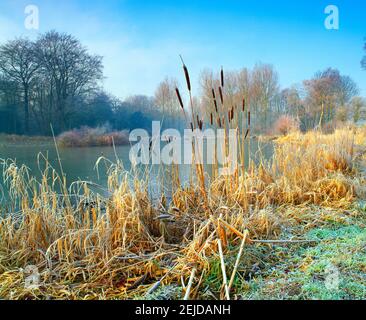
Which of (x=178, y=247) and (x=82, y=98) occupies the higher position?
(x=82, y=98)

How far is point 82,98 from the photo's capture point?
190 inches

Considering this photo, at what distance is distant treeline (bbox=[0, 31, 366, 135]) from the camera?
353 cm

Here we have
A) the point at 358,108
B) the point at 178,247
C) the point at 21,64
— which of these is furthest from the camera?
the point at 358,108

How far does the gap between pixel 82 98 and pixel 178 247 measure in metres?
4.58

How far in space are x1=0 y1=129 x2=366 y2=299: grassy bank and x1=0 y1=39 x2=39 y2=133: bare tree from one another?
2988mm

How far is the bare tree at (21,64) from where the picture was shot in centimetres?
336

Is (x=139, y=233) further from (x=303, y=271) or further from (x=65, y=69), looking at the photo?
(x=65, y=69)

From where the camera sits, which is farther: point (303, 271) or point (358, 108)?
point (358, 108)

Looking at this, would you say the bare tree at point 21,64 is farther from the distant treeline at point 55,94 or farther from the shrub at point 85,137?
the shrub at point 85,137

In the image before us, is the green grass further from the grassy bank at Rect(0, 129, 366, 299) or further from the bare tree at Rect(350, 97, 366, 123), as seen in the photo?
the bare tree at Rect(350, 97, 366, 123)

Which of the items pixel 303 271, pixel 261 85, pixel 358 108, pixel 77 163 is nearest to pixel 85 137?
pixel 77 163
